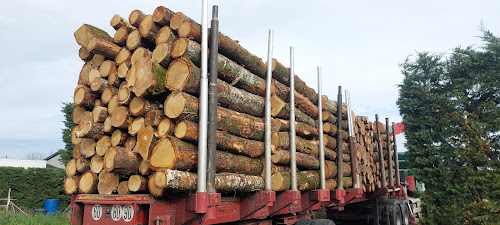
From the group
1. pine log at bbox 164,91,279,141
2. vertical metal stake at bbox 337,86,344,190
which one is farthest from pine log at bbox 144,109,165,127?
vertical metal stake at bbox 337,86,344,190

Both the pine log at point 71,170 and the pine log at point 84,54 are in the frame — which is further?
the pine log at point 84,54

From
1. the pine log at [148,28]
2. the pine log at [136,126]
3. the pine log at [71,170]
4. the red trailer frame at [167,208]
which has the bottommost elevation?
the red trailer frame at [167,208]

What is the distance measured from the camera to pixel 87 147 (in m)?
4.44

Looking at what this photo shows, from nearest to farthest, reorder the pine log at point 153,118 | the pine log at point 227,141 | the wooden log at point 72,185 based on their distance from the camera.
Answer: the pine log at point 227,141 → the pine log at point 153,118 → the wooden log at point 72,185

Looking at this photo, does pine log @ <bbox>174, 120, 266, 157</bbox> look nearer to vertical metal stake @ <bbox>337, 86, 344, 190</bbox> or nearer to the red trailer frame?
the red trailer frame

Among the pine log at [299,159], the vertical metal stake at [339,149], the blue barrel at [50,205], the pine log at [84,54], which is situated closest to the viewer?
the pine log at [84,54]

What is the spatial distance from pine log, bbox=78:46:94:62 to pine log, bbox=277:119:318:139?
2.88m

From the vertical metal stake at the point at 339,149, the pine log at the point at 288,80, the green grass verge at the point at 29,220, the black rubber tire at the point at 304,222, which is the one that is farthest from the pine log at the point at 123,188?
the green grass verge at the point at 29,220

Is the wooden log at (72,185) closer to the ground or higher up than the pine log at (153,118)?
closer to the ground

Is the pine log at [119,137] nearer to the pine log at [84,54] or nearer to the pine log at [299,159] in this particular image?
the pine log at [84,54]

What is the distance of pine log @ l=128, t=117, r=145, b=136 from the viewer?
3.97 meters

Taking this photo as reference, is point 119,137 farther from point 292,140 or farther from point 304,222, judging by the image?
point 304,222

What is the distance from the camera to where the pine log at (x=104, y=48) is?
177 inches

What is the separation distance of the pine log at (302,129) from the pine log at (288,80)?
719 mm
